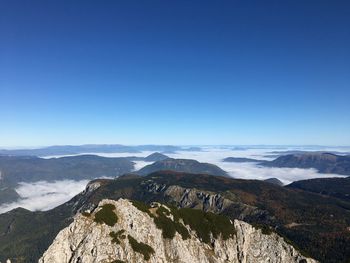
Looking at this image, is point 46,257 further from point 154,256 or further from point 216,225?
point 216,225

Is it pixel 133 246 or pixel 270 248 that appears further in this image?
pixel 270 248

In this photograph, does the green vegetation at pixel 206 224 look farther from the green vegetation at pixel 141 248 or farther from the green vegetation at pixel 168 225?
the green vegetation at pixel 141 248

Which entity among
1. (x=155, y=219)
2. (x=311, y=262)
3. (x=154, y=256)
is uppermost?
(x=155, y=219)

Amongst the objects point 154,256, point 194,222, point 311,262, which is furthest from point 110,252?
point 311,262

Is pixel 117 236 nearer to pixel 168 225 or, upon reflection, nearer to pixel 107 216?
pixel 107 216

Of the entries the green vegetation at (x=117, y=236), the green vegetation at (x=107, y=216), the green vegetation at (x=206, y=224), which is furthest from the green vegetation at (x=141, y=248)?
the green vegetation at (x=206, y=224)

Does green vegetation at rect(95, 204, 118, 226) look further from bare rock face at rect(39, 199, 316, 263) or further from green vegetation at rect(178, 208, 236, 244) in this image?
green vegetation at rect(178, 208, 236, 244)

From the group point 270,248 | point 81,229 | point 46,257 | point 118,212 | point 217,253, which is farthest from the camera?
point 270,248
